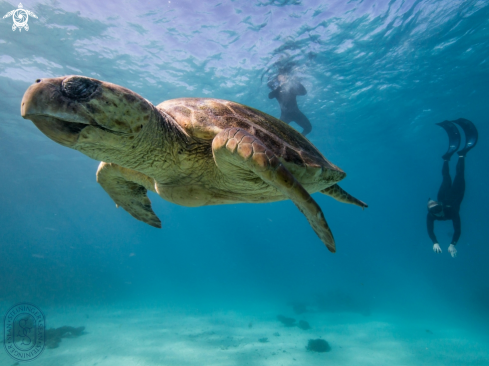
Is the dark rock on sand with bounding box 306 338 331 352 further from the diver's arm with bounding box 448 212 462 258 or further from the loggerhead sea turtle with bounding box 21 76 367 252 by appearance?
the loggerhead sea turtle with bounding box 21 76 367 252

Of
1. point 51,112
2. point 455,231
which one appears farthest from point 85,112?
point 455,231

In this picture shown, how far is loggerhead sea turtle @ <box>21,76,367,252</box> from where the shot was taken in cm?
179

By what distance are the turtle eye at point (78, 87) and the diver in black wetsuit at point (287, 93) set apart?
17.2 metres

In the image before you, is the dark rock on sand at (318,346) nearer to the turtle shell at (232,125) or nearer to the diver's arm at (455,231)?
the diver's arm at (455,231)

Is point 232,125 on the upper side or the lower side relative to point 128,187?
upper

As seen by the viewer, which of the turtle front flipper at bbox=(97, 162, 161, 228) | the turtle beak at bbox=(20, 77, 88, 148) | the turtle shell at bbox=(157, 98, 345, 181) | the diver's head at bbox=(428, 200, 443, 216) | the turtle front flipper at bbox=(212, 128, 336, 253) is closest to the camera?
the turtle beak at bbox=(20, 77, 88, 148)

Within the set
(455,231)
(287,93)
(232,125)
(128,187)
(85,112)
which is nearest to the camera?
(85,112)

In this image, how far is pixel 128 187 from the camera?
3949mm

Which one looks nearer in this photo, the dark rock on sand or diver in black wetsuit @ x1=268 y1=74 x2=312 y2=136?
the dark rock on sand

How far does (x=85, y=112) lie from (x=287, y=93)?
1833 centimetres

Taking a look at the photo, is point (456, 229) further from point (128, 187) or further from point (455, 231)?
point (128, 187)

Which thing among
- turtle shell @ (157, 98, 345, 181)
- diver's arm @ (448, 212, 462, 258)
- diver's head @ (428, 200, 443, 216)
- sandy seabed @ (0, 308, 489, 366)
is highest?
diver's head @ (428, 200, 443, 216)

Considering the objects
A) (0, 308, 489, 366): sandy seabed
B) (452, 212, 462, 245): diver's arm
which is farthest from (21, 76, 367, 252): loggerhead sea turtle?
(452, 212, 462, 245): diver's arm

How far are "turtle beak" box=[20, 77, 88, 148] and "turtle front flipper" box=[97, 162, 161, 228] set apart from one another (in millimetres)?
1443
